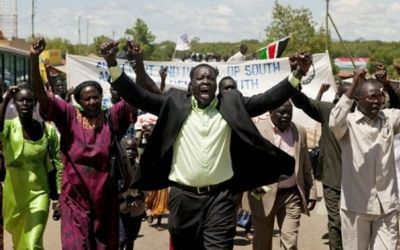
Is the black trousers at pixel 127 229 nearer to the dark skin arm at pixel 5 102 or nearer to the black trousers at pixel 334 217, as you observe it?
the dark skin arm at pixel 5 102

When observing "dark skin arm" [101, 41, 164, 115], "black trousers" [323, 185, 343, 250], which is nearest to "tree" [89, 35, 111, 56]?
"dark skin arm" [101, 41, 164, 115]

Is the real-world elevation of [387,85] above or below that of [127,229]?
above

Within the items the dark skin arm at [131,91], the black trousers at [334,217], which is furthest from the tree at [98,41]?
the black trousers at [334,217]

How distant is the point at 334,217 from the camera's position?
7230 mm

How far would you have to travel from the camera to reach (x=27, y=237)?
6617 mm

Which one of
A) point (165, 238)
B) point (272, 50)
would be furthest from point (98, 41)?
point (165, 238)

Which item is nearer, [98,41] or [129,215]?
[129,215]

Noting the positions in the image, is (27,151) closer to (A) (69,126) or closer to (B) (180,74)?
(A) (69,126)

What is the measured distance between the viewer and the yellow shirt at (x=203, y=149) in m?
5.38

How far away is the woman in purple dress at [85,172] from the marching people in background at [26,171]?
24.9 inches

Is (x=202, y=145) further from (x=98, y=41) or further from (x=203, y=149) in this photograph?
(x=98, y=41)

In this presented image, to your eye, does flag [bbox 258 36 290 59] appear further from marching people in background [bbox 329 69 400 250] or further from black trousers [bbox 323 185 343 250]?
marching people in background [bbox 329 69 400 250]

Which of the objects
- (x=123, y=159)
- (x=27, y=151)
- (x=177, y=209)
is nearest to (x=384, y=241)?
(x=177, y=209)

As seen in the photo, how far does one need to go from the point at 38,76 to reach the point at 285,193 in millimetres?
2628
